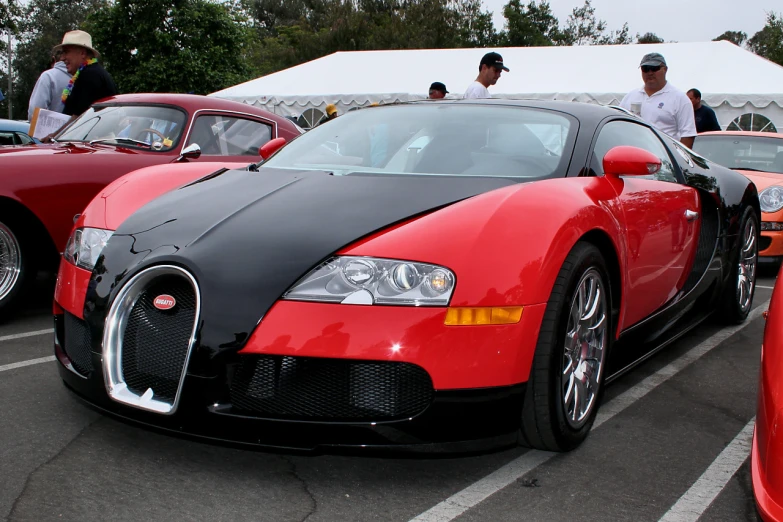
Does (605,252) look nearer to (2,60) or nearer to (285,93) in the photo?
(285,93)

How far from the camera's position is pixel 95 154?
503cm

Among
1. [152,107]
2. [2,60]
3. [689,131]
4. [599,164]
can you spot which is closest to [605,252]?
[599,164]

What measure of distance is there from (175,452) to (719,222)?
119 inches

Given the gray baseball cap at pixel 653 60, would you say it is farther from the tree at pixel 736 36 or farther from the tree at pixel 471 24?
the tree at pixel 736 36

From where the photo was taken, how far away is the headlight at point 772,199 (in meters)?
7.05

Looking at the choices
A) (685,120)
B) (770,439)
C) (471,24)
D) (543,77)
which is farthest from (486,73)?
(471,24)

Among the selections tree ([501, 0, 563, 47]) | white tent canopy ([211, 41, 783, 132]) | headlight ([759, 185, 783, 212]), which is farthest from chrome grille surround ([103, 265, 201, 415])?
tree ([501, 0, 563, 47])

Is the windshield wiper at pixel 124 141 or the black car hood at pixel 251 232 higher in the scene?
the black car hood at pixel 251 232

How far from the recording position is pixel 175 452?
8.86 ft

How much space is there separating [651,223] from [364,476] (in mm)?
1644

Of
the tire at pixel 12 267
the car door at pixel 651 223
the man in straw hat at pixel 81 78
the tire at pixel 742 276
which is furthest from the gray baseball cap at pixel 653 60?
the tire at pixel 12 267

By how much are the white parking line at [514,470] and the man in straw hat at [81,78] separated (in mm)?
5080

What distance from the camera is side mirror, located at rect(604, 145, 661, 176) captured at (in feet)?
10.2

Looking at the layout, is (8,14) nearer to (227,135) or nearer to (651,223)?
(227,135)
